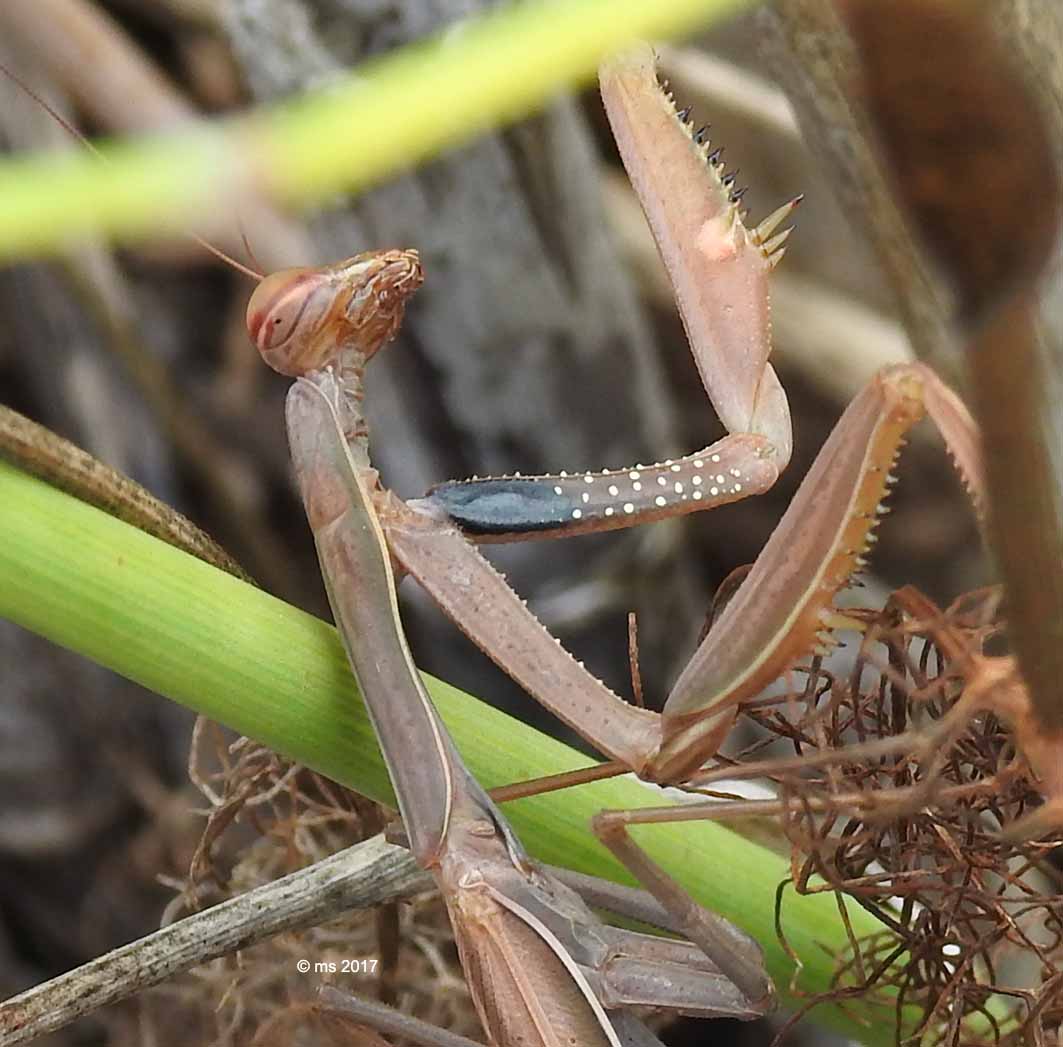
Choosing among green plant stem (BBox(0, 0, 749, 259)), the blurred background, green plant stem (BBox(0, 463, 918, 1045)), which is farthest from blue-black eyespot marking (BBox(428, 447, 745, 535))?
green plant stem (BBox(0, 0, 749, 259))

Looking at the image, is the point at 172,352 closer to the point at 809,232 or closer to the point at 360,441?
the point at 809,232

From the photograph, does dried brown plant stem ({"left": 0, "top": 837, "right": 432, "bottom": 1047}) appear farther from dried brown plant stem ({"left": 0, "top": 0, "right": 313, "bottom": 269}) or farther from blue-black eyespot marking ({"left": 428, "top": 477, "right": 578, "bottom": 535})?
dried brown plant stem ({"left": 0, "top": 0, "right": 313, "bottom": 269})

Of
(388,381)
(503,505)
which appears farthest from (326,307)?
(388,381)

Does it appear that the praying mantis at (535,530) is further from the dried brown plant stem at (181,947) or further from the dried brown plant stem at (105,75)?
the dried brown plant stem at (105,75)

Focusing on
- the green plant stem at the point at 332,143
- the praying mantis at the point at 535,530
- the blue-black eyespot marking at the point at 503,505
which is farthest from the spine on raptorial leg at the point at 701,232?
the green plant stem at the point at 332,143

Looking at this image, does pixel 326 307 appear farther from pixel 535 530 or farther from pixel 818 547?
pixel 818 547

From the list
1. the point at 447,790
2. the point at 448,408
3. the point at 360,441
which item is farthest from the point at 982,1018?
the point at 448,408
